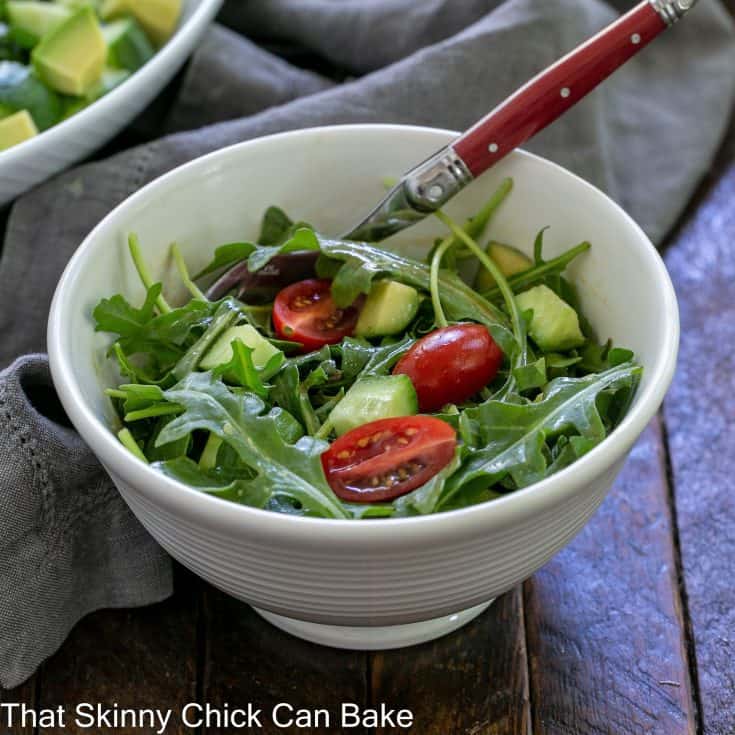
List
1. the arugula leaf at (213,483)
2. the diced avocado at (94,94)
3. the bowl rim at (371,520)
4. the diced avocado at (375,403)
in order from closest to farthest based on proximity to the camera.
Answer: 1. the bowl rim at (371,520)
2. the arugula leaf at (213,483)
3. the diced avocado at (375,403)
4. the diced avocado at (94,94)

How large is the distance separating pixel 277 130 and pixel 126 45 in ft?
1.44

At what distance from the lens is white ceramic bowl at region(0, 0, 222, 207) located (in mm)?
1641

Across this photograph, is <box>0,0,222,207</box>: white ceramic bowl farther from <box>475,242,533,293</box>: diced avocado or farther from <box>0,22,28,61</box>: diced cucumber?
<box>475,242,533,293</box>: diced avocado

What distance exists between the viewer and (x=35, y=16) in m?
1.99

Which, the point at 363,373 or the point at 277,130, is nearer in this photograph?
the point at 363,373

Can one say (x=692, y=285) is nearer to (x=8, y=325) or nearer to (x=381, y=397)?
(x=381, y=397)

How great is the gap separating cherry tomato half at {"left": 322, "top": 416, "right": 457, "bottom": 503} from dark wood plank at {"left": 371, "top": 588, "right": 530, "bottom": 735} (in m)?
0.29

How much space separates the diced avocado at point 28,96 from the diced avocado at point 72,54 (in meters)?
0.03

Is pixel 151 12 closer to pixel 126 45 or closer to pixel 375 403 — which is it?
pixel 126 45

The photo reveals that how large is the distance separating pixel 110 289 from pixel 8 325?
0.35 metres

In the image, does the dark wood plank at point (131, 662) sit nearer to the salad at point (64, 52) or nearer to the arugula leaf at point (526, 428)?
the arugula leaf at point (526, 428)

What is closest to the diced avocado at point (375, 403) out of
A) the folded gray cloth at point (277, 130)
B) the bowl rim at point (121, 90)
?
the folded gray cloth at point (277, 130)

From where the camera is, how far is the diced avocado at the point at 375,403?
3.83 feet

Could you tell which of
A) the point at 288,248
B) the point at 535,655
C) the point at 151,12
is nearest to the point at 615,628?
the point at 535,655
